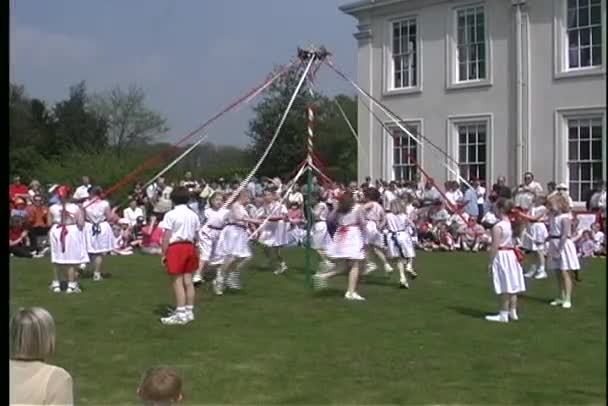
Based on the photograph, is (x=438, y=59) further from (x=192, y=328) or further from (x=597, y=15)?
(x=192, y=328)

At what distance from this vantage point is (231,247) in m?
13.6

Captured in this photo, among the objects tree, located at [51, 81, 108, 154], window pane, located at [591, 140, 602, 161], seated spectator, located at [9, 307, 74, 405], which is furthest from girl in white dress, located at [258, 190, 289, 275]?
tree, located at [51, 81, 108, 154]

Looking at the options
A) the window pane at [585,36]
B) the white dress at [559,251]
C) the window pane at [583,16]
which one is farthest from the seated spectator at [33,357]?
the window pane at [583,16]

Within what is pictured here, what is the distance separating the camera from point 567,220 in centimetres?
1239

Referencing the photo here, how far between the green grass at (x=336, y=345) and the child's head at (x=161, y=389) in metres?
2.38

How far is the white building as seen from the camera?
22562 millimetres

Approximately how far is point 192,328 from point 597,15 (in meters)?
15.7

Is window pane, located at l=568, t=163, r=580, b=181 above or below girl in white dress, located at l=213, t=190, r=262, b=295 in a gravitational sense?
above

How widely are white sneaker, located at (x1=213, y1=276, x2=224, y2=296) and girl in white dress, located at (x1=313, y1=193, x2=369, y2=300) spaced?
1.81 metres

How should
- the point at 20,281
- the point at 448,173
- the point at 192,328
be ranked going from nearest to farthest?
the point at 192,328 < the point at 20,281 < the point at 448,173

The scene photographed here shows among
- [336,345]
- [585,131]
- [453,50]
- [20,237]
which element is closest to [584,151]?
[585,131]

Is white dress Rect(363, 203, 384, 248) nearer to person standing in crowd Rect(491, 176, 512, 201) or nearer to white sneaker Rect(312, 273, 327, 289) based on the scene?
white sneaker Rect(312, 273, 327, 289)

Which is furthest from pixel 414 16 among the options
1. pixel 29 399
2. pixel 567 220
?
pixel 29 399

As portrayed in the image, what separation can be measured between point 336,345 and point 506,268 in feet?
8.50
